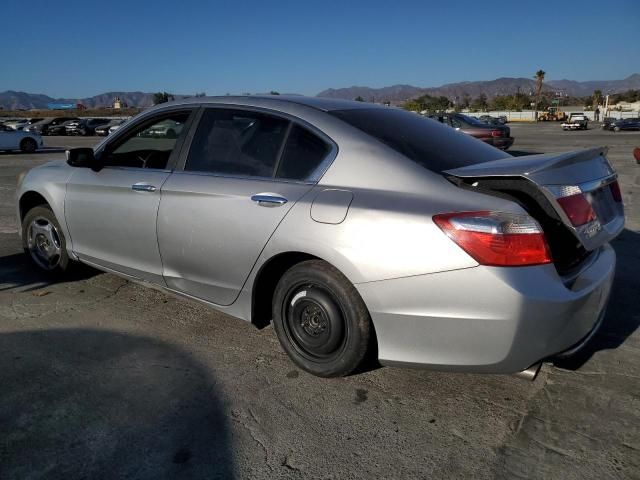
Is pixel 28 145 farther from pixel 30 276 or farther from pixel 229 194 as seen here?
pixel 229 194

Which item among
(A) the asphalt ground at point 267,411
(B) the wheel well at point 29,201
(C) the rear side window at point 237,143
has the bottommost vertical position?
(A) the asphalt ground at point 267,411

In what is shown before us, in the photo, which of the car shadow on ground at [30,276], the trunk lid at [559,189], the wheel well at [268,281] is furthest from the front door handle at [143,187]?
the trunk lid at [559,189]

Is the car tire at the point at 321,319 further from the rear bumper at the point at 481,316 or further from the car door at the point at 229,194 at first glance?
the car door at the point at 229,194

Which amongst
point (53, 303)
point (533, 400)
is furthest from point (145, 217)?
point (533, 400)

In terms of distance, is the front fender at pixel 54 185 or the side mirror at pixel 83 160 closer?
the side mirror at pixel 83 160

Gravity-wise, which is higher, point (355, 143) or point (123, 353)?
point (355, 143)

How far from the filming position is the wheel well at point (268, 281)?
119 inches

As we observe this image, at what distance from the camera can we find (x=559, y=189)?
255cm

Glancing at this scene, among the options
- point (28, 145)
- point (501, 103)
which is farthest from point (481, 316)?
point (501, 103)

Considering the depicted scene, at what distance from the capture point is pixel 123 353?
3348mm

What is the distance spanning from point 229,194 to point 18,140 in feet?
74.6

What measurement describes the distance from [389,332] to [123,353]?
5.67ft

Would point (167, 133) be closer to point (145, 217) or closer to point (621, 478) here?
point (145, 217)

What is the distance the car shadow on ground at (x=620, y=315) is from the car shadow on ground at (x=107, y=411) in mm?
1840
